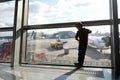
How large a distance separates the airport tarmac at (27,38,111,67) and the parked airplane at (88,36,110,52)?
94 mm

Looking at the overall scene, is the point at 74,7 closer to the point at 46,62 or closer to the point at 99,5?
the point at 99,5

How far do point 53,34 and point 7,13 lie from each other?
6.03ft

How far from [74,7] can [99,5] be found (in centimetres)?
72

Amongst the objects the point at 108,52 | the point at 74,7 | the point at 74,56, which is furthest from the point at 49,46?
the point at 108,52

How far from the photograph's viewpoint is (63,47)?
5.60m

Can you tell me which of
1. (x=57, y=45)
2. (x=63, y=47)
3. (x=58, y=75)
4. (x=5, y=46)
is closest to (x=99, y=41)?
(x=63, y=47)

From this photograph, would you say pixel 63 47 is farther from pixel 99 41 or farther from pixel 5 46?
pixel 5 46

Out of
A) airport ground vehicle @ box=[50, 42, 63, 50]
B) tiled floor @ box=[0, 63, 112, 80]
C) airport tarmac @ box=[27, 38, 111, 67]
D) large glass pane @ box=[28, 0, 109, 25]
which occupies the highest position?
large glass pane @ box=[28, 0, 109, 25]

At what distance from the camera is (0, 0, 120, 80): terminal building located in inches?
200

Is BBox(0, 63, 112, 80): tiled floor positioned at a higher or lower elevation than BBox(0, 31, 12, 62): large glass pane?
lower

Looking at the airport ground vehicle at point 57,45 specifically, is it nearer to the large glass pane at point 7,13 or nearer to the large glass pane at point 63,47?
the large glass pane at point 63,47

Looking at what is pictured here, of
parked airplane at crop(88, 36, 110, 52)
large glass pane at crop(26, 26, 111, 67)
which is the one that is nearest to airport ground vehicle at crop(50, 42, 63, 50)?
large glass pane at crop(26, 26, 111, 67)

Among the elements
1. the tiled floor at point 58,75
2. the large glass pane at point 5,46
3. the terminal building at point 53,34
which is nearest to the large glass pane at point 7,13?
the terminal building at point 53,34

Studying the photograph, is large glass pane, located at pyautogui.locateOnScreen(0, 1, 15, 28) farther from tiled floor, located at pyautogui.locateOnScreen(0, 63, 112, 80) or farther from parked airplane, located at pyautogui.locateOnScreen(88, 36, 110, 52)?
parked airplane, located at pyautogui.locateOnScreen(88, 36, 110, 52)
